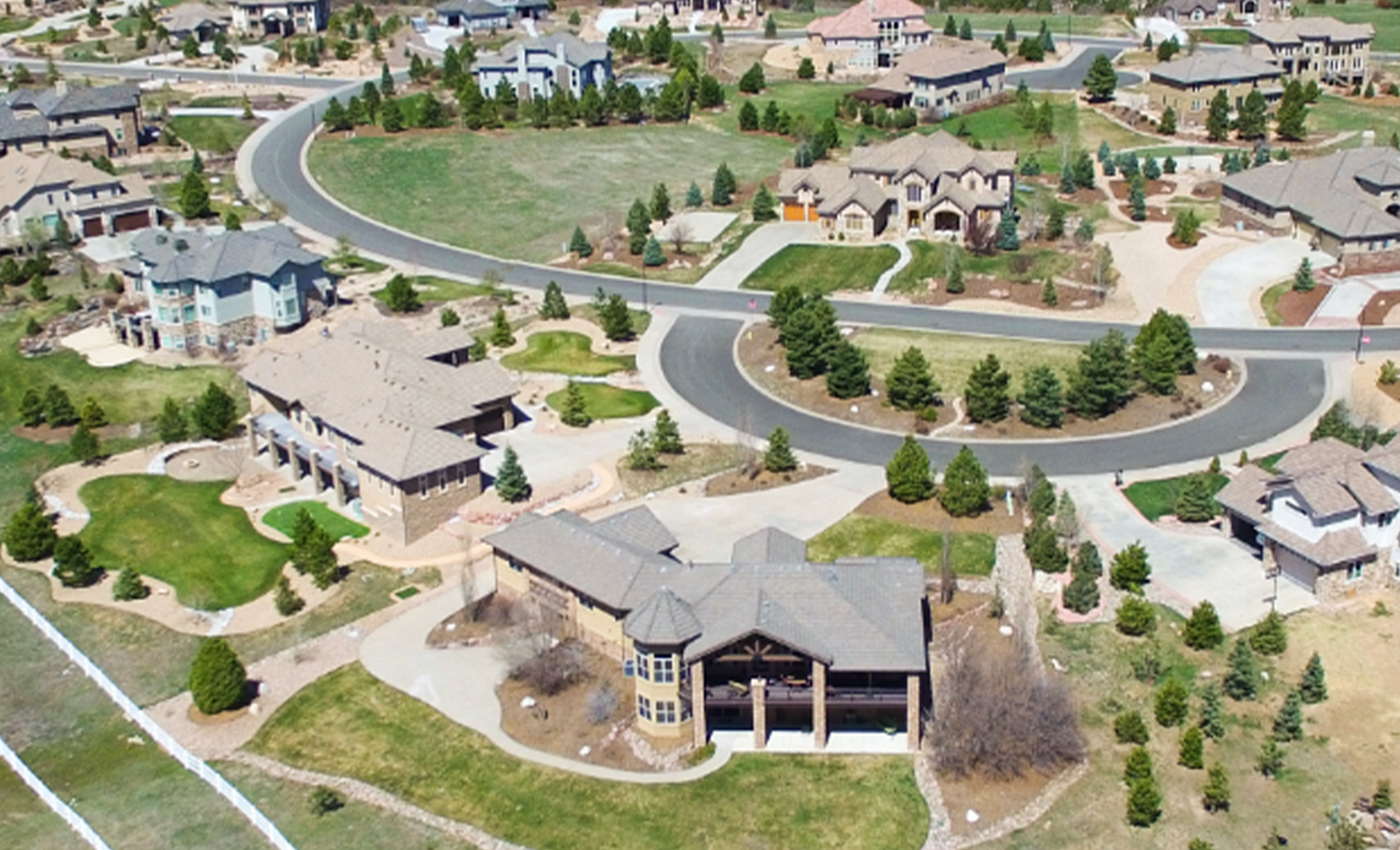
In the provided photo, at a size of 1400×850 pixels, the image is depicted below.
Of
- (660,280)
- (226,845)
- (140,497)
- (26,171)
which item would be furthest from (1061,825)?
(26,171)

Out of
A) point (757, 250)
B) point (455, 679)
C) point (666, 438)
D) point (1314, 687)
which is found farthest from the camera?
point (757, 250)

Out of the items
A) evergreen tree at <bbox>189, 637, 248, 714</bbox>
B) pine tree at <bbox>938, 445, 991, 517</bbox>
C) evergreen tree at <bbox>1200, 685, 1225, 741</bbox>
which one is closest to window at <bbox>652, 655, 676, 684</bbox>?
evergreen tree at <bbox>189, 637, 248, 714</bbox>

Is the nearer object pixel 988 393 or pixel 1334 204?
pixel 988 393

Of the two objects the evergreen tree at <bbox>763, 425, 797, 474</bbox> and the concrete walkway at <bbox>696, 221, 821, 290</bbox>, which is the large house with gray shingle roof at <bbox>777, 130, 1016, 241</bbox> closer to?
the concrete walkway at <bbox>696, 221, 821, 290</bbox>

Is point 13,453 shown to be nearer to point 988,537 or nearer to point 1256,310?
point 988,537

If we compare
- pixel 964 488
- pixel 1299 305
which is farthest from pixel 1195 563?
pixel 1299 305

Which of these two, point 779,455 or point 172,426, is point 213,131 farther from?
point 779,455
